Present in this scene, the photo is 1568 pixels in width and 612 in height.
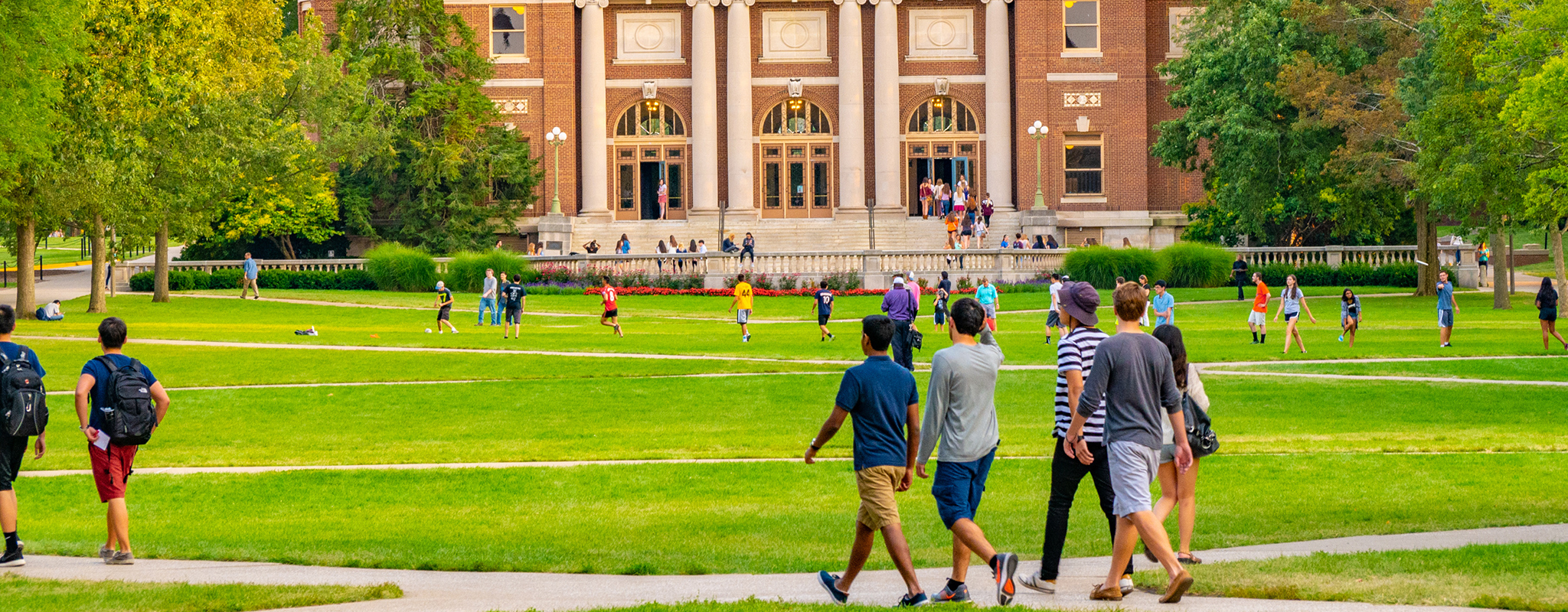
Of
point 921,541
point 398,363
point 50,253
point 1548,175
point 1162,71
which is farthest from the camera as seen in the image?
point 50,253

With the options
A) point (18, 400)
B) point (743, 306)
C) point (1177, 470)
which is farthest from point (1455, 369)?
point (18, 400)

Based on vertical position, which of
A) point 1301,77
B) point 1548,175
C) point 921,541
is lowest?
point 921,541

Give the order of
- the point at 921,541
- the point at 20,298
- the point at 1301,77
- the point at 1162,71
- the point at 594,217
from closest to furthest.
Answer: the point at 921,541
the point at 20,298
the point at 1301,77
the point at 1162,71
the point at 594,217

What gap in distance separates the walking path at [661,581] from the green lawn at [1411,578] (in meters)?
0.22

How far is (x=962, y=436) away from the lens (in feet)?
29.4

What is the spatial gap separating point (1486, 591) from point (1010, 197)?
55.2 metres

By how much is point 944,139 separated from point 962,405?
55.5 meters

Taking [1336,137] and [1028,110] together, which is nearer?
[1336,137]

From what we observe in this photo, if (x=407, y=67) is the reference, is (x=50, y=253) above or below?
below

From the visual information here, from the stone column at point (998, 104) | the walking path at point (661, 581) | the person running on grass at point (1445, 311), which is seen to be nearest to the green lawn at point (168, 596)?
the walking path at point (661, 581)

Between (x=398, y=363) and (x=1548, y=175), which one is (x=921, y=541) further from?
(x=1548, y=175)

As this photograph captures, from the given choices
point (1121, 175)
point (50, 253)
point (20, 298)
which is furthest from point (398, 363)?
point (50, 253)

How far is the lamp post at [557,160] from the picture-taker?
59.1 metres

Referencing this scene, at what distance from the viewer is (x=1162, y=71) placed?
183ft
